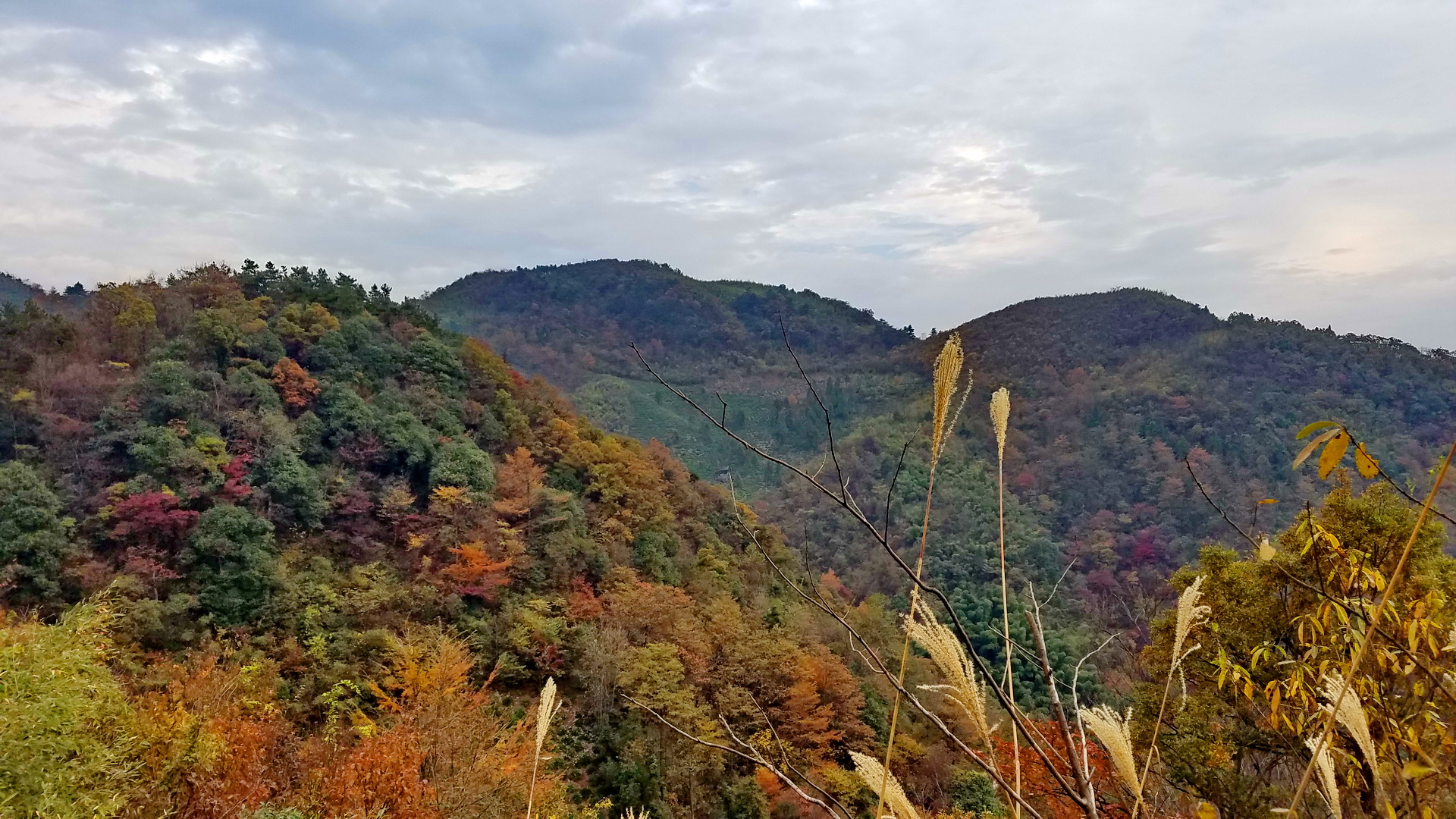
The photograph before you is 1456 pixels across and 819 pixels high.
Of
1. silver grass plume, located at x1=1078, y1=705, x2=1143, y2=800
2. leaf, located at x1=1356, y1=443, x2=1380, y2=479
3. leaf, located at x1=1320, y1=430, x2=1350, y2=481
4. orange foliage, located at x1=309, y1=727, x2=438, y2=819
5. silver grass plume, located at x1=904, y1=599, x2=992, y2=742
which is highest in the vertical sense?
leaf, located at x1=1320, y1=430, x2=1350, y2=481

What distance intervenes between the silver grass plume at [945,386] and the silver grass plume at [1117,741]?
0.43 metres

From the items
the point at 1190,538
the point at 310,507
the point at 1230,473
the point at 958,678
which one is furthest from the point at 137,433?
the point at 1230,473

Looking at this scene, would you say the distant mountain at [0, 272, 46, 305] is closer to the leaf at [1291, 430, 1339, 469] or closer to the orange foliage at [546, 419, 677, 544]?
the orange foliage at [546, 419, 677, 544]

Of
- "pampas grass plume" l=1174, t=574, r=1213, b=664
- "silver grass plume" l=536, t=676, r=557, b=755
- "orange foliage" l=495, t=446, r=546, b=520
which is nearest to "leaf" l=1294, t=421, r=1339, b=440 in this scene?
"pampas grass plume" l=1174, t=574, r=1213, b=664

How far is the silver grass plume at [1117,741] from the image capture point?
88 cm

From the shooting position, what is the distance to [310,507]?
12.9 m

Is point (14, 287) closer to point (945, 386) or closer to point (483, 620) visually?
point (483, 620)

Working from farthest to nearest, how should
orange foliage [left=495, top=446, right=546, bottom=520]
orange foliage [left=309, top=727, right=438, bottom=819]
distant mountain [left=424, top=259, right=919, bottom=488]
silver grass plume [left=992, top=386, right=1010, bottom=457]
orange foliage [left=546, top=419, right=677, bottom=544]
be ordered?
1. distant mountain [left=424, top=259, right=919, bottom=488]
2. orange foliage [left=546, top=419, right=677, bottom=544]
3. orange foliage [left=495, top=446, right=546, bottom=520]
4. orange foliage [left=309, top=727, right=438, bottom=819]
5. silver grass plume [left=992, top=386, right=1010, bottom=457]

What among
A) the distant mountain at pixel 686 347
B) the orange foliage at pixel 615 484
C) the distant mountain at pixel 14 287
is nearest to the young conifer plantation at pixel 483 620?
the orange foliage at pixel 615 484

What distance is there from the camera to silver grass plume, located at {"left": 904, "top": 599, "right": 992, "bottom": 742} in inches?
32.6

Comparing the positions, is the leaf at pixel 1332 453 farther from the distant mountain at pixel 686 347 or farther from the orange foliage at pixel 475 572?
the distant mountain at pixel 686 347

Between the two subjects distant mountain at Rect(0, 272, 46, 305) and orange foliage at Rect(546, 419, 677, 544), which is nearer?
orange foliage at Rect(546, 419, 677, 544)

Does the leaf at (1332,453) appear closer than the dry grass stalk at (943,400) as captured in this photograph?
No

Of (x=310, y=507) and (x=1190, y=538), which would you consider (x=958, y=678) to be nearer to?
(x=310, y=507)
